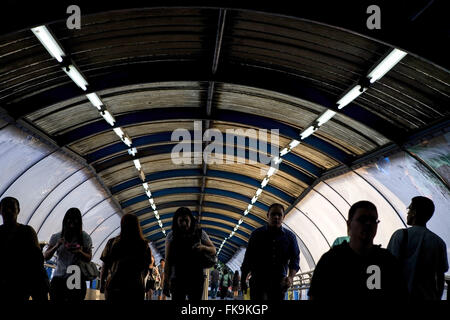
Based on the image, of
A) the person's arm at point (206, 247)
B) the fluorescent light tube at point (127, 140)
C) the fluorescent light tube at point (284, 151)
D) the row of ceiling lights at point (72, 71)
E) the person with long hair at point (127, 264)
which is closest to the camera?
the person with long hair at point (127, 264)

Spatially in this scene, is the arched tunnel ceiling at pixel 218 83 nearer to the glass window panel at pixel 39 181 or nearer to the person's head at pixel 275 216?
the glass window panel at pixel 39 181

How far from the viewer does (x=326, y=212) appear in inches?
725

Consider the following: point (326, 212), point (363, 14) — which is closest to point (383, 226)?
point (326, 212)

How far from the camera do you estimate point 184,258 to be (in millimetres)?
5465

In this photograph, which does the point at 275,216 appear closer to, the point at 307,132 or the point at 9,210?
the point at 9,210

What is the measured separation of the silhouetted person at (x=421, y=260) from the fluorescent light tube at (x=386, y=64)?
4056 millimetres

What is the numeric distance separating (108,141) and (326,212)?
362 inches

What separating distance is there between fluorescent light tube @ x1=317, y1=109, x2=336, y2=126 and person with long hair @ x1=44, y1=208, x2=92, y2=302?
7.09 metres

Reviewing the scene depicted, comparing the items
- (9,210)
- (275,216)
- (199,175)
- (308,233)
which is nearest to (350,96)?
(275,216)

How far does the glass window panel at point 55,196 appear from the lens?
15445 millimetres

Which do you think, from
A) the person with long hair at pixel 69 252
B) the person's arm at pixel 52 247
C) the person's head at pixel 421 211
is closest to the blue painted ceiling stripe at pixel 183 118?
the person's arm at pixel 52 247

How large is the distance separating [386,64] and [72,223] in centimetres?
609

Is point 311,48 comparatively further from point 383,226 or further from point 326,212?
point 326,212

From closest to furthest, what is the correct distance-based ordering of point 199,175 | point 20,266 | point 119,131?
point 20,266 → point 119,131 → point 199,175
